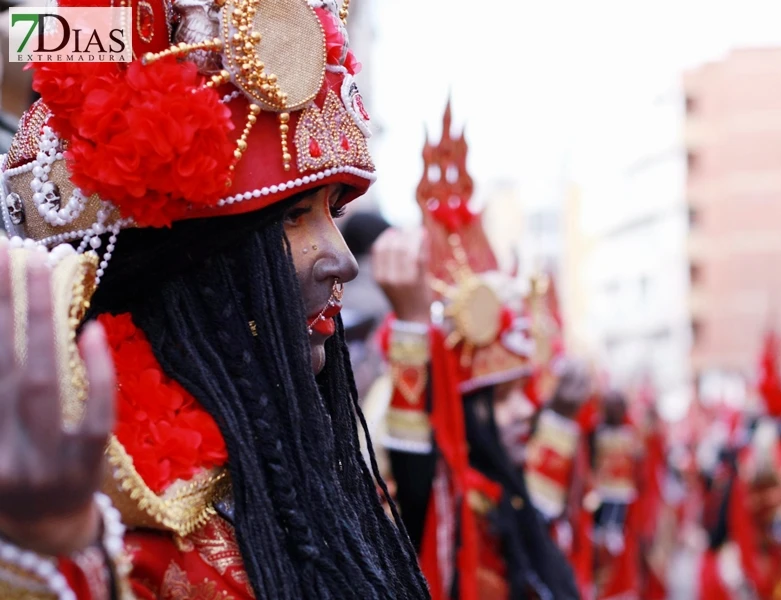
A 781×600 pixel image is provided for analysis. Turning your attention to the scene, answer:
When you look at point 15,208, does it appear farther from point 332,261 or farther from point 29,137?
point 332,261

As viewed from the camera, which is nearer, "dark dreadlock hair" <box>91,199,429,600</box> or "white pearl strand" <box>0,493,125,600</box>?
"white pearl strand" <box>0,493,125,600</box>

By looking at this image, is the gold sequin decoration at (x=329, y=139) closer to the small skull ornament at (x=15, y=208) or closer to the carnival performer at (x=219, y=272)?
the carnival performer at (x=219, y=272)

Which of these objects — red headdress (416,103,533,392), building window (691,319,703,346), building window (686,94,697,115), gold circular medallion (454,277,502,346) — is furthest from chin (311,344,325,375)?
building window (686,94,697,115)

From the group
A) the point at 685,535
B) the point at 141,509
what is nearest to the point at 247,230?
the point at 141,509

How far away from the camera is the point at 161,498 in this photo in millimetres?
1820

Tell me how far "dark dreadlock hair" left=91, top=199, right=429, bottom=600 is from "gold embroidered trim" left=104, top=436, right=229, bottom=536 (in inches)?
2.0

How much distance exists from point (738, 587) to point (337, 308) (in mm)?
9850

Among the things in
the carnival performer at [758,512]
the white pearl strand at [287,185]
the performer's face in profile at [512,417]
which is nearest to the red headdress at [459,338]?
the performer's face in profile at [512,417]

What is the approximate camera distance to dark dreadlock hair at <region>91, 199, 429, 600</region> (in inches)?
73.7

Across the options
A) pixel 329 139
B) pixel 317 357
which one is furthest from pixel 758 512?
pixel 329 139

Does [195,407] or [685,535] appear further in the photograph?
[685,535]

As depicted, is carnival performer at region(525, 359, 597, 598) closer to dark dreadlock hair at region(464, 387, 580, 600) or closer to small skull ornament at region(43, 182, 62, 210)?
dark dreadlock hair at region(464, 387, 580, 600)

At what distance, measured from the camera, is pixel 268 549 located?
184 centimetres

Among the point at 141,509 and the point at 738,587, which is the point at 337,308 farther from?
the point at 738,587
